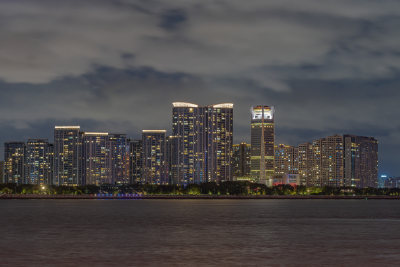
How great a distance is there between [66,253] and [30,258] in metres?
3.93

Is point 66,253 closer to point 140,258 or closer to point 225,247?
point 140,258

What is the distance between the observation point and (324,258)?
163 feet

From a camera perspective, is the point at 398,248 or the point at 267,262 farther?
the point at 398,248

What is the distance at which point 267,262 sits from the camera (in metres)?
47.1

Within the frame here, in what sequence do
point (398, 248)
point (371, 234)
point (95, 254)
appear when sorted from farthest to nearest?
point (371, 234)
point (398, 248)
point (95, 254)

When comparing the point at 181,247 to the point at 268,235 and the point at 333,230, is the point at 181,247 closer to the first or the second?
the point at 268,235

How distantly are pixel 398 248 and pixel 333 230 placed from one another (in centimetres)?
2387

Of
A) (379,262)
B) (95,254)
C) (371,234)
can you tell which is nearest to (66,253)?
(95,254)

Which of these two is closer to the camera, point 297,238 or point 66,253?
point 66,253

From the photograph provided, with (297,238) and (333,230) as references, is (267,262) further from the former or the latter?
(333,230)

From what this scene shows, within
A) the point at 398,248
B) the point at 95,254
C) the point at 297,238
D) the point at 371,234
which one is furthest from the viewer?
the point at 371,234

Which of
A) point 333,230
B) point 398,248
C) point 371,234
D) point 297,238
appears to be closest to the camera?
point 398,248

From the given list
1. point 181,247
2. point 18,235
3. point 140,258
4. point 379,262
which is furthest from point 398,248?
point 18,235

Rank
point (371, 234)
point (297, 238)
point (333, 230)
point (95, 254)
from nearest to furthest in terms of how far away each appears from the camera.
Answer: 1. point (95, 254)
2. point (297, 238)
3. point (371, 234)
4. point (333, 230)
